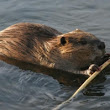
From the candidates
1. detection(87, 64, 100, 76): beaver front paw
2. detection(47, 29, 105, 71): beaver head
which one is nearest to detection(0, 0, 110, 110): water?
detection(87, 64, 100, 76): beaver front paw

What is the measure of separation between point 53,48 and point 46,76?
22.9 inches

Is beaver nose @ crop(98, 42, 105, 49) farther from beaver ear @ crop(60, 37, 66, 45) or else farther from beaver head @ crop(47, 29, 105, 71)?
beaver ear @ crop(60, 37, 66, 45)

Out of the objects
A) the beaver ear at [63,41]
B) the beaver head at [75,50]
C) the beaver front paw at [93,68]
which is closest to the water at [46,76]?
the beaver front paw at [93,68]

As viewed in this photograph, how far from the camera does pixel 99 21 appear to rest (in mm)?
8875

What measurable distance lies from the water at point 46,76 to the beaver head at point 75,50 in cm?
43

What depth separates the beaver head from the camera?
6391mm

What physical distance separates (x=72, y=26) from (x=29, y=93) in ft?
11.0

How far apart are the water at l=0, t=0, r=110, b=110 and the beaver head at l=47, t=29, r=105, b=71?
0.43 metres

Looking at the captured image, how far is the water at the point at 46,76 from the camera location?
542cm

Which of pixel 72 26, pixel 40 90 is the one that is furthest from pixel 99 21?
pixel 40 90

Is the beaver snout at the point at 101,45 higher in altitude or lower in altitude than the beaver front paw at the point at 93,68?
higher

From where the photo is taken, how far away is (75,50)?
656 cm

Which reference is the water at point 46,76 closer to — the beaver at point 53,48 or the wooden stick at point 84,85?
the wooden stick at point 84,85

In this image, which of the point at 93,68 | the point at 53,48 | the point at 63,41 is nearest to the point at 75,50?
the point at 63,41
